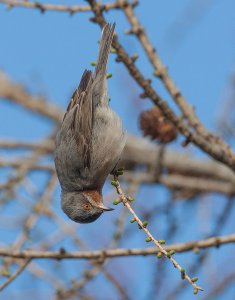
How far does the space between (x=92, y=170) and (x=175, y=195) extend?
8.25ft

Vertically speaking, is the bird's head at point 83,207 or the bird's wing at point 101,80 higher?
the bird's wing at point 101,80

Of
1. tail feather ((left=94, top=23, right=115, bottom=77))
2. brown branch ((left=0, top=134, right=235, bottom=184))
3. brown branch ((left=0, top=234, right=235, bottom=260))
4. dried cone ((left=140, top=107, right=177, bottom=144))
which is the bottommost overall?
brown branch ((left=0, top=234, right=235, bottom=260))

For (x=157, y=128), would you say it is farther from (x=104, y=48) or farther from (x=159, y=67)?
(x=104, y=48)

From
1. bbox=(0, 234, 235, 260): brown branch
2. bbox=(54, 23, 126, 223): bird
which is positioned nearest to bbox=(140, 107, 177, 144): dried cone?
bbox=(54, 23, 126, 223): bird

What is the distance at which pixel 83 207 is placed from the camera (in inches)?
216

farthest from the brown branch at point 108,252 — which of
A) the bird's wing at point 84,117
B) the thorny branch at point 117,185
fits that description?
the bird's wing at point 84,117

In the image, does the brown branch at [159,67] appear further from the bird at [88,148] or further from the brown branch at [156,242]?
the brown branch at [156,242]

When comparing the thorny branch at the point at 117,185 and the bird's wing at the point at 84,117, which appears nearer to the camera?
the thorny branch at the point at 117,185

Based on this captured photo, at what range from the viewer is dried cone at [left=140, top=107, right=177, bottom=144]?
5.79m

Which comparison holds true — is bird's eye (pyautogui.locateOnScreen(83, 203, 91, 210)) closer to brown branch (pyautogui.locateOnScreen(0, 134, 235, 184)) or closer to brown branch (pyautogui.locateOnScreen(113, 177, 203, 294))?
brown branch (pyautogui.locateOnScreen(113, 177, 203, 294))

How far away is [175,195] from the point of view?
7988mm

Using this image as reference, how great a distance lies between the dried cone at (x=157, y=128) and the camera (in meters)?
5.79

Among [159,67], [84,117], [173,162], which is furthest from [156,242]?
[173,162]

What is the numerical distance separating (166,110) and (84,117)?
923mm
